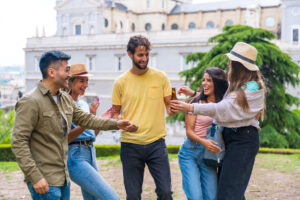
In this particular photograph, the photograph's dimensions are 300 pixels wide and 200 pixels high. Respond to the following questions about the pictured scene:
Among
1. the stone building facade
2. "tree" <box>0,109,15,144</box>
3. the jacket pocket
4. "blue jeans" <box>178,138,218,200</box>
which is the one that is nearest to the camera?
the jacket pocket

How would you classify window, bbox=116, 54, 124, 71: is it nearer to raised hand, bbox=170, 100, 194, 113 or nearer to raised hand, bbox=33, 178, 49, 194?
raised hand, bbox=170, 100, 194, 113

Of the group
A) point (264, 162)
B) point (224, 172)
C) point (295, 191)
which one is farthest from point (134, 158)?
point (264, 162)

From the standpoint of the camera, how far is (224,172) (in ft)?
12.2

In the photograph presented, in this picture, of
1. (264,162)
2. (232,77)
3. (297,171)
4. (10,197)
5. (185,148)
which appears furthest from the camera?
(264,162)

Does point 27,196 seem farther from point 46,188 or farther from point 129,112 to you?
point 46,188

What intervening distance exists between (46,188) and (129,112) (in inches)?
47.8

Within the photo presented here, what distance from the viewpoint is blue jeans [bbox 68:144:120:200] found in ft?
12.7

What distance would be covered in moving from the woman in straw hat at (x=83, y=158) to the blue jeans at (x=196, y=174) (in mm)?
743

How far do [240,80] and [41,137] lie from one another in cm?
170

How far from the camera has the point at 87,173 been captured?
3.95m

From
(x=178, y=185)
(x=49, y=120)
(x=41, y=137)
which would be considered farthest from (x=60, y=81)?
(x=178, y=185)

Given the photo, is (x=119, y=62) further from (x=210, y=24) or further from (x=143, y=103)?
(x=143, y=103)

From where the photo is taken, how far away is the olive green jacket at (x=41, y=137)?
3.10 meters

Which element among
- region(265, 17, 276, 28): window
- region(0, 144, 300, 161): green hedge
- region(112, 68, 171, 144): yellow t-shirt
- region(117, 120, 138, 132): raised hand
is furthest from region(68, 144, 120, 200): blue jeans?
region(265, 17, 276, 28): window
